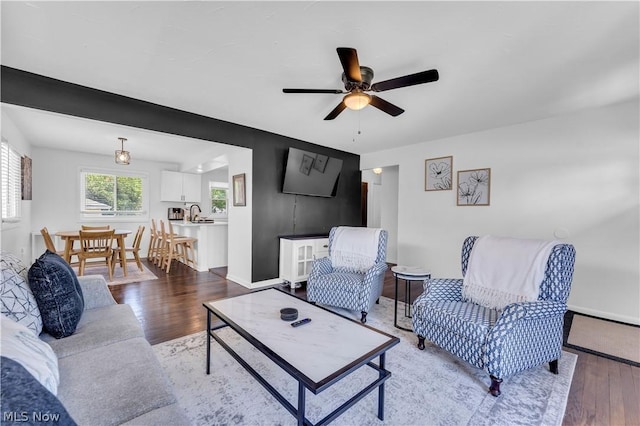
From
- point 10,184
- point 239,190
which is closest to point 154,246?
point 10,184

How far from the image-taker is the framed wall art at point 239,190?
4.14 meters

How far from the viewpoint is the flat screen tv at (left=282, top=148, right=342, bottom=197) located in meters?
4.29

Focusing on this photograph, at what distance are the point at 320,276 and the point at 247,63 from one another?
7.23ft

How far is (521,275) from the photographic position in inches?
80.4

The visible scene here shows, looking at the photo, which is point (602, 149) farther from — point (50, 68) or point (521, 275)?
point (50, 68)

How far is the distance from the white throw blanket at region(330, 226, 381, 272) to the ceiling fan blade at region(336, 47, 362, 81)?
1.82 metres

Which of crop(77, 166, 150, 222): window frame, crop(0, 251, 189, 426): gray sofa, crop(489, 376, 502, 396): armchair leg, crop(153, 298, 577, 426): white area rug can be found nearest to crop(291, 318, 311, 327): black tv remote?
crop(153, 298, 577, 426): white area rug

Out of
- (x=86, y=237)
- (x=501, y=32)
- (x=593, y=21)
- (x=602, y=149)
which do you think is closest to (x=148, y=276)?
(x=86, y=237)

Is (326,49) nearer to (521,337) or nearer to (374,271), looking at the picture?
(374,271)

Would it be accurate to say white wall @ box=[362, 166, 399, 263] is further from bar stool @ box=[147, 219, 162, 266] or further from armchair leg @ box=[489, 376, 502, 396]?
bar stool @ box=[147, 219, 162, 266]

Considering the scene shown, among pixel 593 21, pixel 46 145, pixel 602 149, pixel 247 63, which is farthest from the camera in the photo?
pixel 46 145

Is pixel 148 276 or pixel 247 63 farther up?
pixel 247 63

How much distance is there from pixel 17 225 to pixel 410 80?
17.4ft

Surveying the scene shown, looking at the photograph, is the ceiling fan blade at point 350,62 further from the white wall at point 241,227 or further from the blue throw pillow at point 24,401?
the white wall at point 241,227
